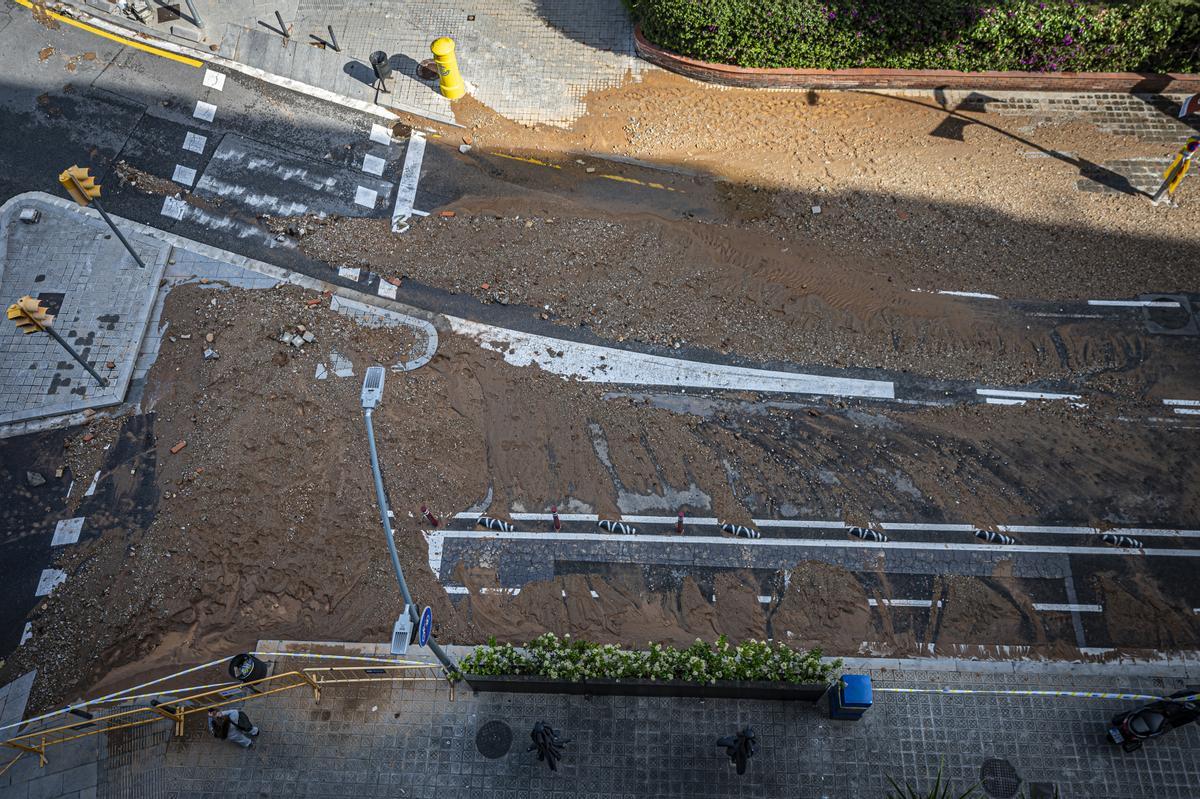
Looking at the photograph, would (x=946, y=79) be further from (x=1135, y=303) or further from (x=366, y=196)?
(x=366, y=196)

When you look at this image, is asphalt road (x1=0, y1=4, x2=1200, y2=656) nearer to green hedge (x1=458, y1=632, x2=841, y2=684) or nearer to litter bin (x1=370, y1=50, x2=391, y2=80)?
litter bin (x1=370, y1=50, x2=391, y2=80)

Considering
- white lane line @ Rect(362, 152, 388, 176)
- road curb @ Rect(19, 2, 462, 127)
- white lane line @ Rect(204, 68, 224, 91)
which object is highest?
road curb @ Rect(19, 2, 462, 127)

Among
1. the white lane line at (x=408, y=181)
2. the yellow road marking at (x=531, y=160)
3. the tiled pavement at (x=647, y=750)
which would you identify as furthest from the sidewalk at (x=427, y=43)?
the tiled pavement at (x=647, y=750)

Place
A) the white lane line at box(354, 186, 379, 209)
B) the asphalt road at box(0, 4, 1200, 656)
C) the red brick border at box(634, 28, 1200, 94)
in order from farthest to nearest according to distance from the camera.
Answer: the red brick border at box(634, 28, 1200, 94) < the white lane line at box(354, 186, 379, 209) < the asphalt road at box(0, 4, 1200, 656)

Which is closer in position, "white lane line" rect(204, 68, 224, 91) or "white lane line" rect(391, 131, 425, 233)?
"white lane line" rect(391, 131, 425, 233)

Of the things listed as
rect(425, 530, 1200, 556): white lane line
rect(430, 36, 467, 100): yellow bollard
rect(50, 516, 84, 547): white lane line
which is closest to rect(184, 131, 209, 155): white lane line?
rect(430, 36, 467, 100): yellow bollard

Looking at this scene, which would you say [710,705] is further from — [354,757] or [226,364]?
[226,364]

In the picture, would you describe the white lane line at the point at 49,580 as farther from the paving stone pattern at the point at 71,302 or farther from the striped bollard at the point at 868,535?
the striped bollard at the point at 868,535
